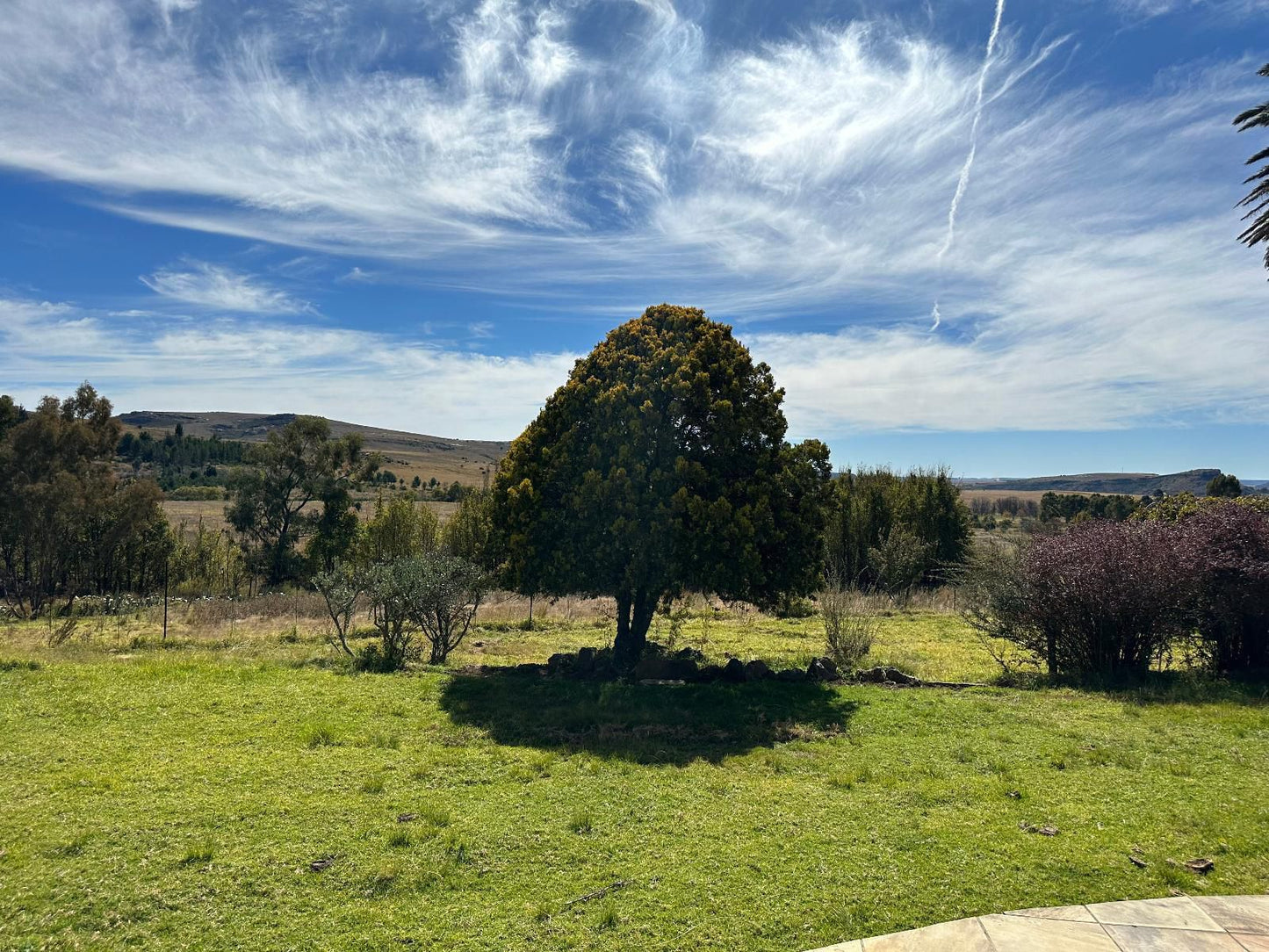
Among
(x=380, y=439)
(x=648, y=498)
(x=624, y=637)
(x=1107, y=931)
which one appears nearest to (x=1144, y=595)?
(x=648, y=498)

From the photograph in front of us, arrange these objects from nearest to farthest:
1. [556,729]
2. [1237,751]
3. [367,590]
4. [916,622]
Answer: [1237,751]
[556,729]
[367,590]
[916,622]

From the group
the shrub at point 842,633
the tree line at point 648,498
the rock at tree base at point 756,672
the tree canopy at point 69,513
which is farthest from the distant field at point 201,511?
the rock at tree base at point 756,672

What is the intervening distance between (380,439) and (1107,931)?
7569 inches

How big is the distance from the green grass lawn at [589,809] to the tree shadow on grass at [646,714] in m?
0.05

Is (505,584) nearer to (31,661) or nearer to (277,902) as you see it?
(277,902)

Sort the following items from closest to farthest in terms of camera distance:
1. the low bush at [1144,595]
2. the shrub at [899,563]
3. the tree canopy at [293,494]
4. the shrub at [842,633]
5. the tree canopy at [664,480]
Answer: the tree canopy at [664,480] → the low bush at [1144,595] → the shrub at [842,633] → the shrub at [899,563] → the tree canopy at [293,494]

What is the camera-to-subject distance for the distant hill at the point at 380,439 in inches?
5517

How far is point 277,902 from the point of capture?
15.5 feet

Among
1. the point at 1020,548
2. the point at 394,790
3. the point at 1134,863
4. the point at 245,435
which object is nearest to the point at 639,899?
the point at 394,790

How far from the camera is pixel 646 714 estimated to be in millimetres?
9461

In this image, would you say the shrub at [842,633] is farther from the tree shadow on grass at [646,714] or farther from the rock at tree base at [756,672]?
the tree shadow on grass at [646,714]

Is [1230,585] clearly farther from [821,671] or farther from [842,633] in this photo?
[821,671]

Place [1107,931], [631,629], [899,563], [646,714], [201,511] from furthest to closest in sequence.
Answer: [201,511], [899,563], [631,629], [646,714], [1107,931]

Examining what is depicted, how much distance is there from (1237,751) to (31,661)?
1787 centimetres
